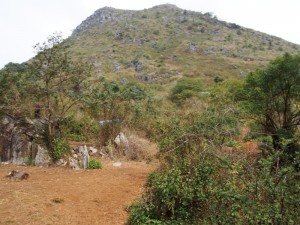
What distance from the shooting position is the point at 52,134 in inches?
354

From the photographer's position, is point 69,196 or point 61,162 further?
point 61,162

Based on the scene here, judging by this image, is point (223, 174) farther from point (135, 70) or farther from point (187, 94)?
point (135, 70)

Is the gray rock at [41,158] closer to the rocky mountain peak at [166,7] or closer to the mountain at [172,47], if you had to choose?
the mountain at [172,47]

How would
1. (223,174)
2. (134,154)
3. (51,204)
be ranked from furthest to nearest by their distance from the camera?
(134,154) → (51,204) → (223,174)

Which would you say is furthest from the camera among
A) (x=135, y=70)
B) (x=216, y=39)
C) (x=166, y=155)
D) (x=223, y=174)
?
(x=216, y=39)

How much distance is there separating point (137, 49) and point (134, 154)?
3985cm

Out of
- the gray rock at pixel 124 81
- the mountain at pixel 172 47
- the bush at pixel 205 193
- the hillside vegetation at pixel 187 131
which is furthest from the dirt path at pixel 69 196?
the gray rock at pixel 124 81

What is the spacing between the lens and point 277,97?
29.6ft

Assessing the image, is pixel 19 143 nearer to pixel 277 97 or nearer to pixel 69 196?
pixel 69 196

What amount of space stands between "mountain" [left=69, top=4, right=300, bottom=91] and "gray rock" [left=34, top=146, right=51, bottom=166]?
2542cm

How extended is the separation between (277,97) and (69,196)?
624 centimetres

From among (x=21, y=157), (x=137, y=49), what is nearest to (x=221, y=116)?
(x=21, y=157)

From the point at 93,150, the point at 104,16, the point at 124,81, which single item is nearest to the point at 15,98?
the point at 93,150

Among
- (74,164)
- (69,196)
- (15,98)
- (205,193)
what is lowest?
(69,196)
